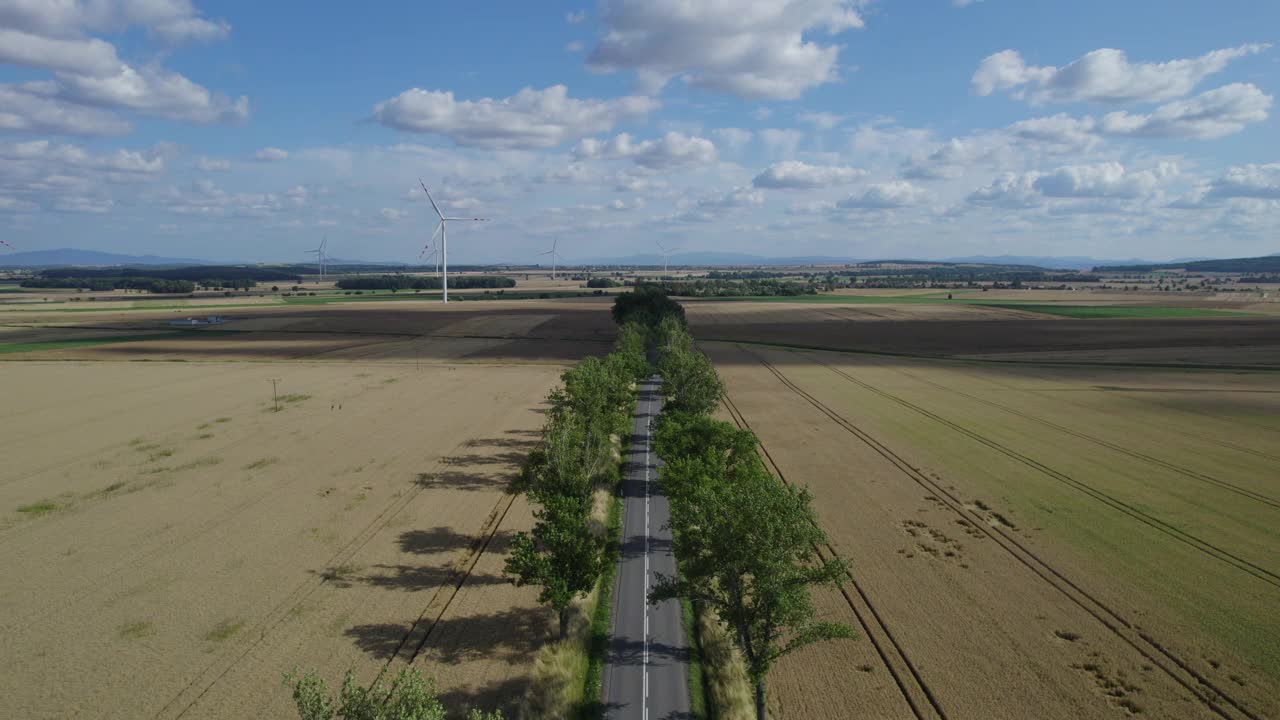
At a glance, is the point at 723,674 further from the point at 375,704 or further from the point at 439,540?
the point at 439,540

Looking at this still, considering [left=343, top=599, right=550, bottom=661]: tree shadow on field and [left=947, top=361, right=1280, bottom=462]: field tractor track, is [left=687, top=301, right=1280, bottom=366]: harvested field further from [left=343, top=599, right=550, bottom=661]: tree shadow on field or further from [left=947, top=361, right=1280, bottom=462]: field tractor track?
[left=343, top=599, right=550, bottom=661]: tree shadow on field

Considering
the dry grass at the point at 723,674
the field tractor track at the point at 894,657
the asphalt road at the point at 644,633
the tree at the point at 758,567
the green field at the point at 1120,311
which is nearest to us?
the tree at the point at 758,567

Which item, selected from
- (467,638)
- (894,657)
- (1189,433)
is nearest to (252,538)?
(467,638)

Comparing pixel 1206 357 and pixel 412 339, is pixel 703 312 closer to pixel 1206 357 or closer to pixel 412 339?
pixel 412 339

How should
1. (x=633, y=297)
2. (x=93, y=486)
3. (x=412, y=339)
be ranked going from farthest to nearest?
1. (x=633, y=297)
2. (x=412, y=339)
3. (x=93, y=486)

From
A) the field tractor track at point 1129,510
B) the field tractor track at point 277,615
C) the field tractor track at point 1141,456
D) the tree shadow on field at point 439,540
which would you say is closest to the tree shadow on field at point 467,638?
the field tractor track at point 277,615

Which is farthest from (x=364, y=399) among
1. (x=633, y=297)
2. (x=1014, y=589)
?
(x=633, y=297)

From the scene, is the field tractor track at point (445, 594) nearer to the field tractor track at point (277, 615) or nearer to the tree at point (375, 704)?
the field tractor track at point (277, 615)
